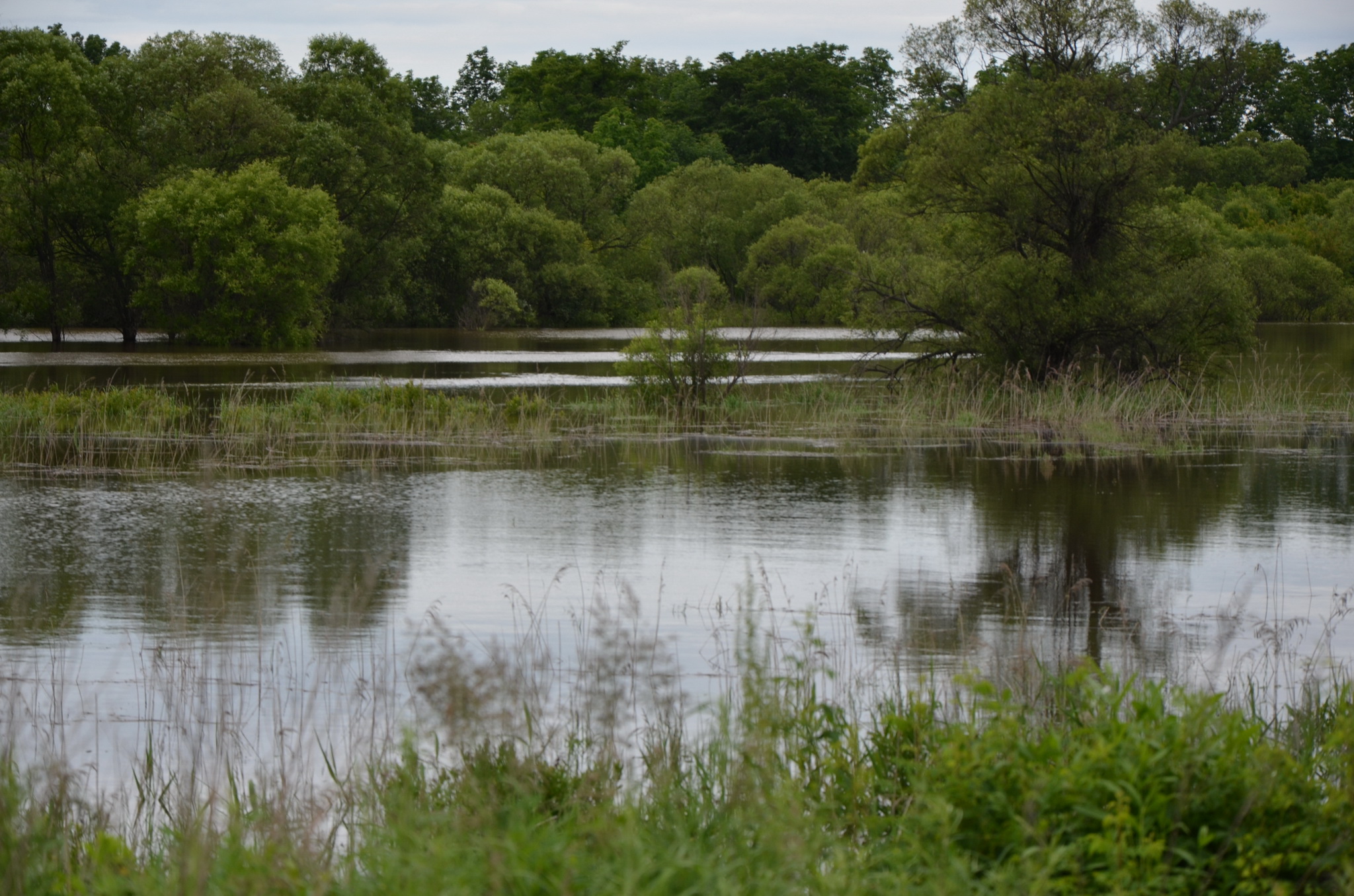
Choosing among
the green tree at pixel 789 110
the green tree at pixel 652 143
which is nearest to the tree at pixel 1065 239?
the green tree at pixel 652 143

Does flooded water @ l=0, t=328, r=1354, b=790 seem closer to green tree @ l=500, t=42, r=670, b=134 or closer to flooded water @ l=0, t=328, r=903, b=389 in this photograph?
flooded water @ l=0, t=328, r=903, b=389

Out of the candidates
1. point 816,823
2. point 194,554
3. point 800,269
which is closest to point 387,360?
point 800,269

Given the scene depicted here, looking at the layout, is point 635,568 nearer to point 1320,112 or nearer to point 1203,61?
point 1203,61

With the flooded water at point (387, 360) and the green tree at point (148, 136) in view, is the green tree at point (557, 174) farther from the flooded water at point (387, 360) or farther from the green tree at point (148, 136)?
the green tree at point (148, 136)

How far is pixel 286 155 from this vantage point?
56.7 metres

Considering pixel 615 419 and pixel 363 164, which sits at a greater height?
pixel 363 164

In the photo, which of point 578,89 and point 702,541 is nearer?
point 702,541

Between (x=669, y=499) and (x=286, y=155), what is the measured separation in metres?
43.4

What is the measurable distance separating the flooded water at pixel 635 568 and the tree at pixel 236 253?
3153 centimetres

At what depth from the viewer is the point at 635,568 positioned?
13.4m

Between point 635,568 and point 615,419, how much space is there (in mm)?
13584

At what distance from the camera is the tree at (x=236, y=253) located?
50625 mm

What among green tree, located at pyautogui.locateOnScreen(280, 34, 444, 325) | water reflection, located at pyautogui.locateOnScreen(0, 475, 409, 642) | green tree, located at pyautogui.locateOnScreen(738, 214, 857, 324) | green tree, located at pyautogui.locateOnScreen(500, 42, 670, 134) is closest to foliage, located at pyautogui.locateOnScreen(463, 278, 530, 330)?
green tree, located at pyautogui.locateOnScreen(280, 34, 444, 325)

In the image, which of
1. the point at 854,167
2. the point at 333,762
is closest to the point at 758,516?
the point at 333,762
